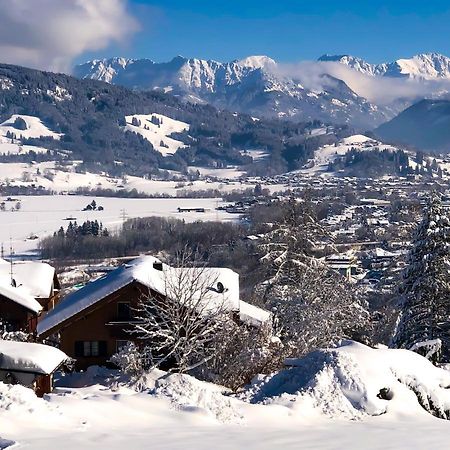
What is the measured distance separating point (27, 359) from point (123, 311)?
9.52 meters

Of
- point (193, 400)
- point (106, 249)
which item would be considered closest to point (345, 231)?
point (106, 249)

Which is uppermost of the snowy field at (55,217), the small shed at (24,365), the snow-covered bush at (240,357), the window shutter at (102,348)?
the snowy field at (55,217)

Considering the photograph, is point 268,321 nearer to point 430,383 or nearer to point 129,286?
point 129,286

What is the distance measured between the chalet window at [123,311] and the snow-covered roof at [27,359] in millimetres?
8543

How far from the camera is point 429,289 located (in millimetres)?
25062

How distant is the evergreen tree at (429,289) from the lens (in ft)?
81.7

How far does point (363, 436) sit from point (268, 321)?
11728mm

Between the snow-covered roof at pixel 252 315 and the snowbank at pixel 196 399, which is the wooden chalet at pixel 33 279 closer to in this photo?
the snow-covered roof at pixel 252 315

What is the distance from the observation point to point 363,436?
12.5 m

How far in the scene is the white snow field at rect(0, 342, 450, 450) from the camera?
38.1 feet

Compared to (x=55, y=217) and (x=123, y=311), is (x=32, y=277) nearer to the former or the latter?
(x=123, y=311)

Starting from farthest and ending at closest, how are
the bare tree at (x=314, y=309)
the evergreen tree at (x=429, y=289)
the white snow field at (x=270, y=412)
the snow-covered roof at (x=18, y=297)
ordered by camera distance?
the snow-covered roof at (x=18, y=297)
the bare tree at (x=314, y=309)
the evergreen tree at (x=429, y=289)
the white snow field at (x=270, y=412)

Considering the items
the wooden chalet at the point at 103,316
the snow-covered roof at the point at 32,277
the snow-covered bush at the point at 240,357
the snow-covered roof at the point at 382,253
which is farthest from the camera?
the snow-covered roof at the point at 382,253

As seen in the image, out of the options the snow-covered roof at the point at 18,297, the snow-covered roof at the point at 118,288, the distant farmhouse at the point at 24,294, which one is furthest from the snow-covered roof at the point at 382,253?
the snow-covered roof at the point at 118,288
